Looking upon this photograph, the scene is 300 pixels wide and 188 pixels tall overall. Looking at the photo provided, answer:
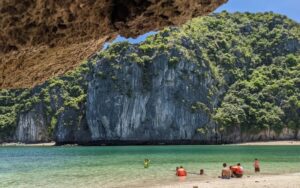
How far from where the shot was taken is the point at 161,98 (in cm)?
12656

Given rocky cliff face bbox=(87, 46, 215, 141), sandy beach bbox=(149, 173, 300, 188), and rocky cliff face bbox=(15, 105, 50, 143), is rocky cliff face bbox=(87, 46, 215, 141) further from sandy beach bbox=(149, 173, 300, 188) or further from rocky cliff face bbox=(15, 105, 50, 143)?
sandy beach bbox=(149, 173, 300, 188)

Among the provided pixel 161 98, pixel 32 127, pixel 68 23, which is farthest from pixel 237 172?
pixel 32 127

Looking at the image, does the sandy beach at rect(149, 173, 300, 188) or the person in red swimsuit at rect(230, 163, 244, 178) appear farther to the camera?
the person in red swimsuit at rect(230, 163, 244, 178)

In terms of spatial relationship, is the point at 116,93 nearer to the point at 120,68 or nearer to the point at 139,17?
the point at 120,68

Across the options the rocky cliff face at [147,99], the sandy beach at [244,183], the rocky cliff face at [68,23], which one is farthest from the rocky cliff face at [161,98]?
the rocky cliff face at [68,23]

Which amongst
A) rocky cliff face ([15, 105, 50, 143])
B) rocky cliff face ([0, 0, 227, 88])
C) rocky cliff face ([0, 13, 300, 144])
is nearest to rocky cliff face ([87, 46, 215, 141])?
rocky cliff face ([0, 13, 300, 144])

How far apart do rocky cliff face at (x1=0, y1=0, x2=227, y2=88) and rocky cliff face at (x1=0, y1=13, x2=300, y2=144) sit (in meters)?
A: 116

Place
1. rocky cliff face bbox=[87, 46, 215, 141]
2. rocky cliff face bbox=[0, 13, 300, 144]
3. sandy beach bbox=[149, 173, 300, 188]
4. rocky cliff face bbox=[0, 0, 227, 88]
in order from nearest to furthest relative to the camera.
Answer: rocky cliff face bbox=[0, 0, 227, 88] → sandy beach bbox=[149, 173, 300, 188] → rocky cliff face bbox=[87, 46, 215, 141] → rocky cliff face bbox=[0, 13, 300, 144]

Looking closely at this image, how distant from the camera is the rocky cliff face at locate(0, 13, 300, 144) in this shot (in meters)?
126

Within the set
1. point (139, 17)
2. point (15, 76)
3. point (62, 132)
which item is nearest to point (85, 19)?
point (139, 17)

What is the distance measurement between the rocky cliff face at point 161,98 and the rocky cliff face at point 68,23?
382ft

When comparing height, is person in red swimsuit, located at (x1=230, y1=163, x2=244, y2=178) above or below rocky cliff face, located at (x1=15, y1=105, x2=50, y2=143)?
below

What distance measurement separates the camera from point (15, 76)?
4398 millimetres

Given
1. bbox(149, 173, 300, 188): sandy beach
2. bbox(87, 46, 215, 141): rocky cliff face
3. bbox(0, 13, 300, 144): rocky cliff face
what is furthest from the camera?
bbox(0, 13, 300, 144): rocky cliff face
